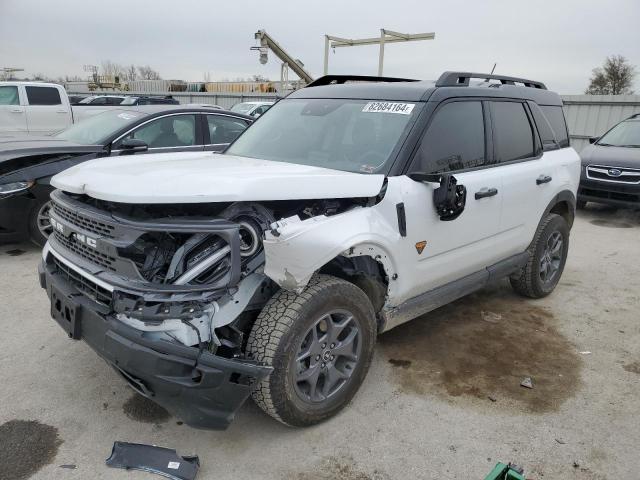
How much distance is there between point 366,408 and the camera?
3043 millimetres

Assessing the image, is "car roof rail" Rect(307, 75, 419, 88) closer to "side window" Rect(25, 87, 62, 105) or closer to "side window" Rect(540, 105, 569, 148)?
"side window" Rect(540, 105, 569, 148)

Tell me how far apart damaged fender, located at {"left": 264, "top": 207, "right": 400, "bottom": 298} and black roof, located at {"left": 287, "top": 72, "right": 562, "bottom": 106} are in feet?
3.40

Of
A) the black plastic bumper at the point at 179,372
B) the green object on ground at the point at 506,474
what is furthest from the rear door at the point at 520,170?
the black plastic bumper at the point at 179,372

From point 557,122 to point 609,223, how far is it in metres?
4.55

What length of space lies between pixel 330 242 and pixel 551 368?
84.9 inches

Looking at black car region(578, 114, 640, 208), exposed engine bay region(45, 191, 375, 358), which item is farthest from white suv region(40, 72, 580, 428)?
black car region(578, 114, 640, 208)

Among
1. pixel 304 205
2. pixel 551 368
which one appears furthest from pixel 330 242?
pixel 551 368

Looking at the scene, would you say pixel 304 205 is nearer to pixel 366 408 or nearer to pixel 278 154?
pixel 278 154

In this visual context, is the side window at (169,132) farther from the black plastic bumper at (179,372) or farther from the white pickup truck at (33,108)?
the white pickup truck at (33,108)

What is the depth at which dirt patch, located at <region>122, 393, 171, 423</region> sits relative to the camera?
287 centimetres

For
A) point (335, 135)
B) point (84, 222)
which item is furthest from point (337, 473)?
point (335, 135)

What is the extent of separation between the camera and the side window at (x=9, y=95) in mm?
12039

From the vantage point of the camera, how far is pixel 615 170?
847 centimetres

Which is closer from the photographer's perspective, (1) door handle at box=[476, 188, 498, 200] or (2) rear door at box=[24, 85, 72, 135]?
(1) door handle at box=[476, 188, 498, 200]
